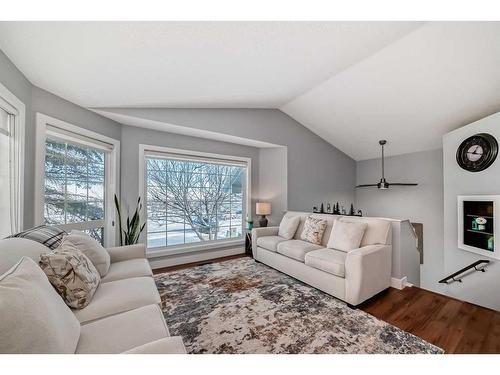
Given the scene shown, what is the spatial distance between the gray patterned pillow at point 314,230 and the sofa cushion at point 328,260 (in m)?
0.34

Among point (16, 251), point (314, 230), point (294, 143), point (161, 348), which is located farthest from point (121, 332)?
point (294, 143)

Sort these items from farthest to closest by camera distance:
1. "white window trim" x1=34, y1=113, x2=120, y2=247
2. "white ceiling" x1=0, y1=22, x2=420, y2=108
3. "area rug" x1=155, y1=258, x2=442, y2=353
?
"white window trim" x1=34, y1=113, x2=120, y2=247 < "area rug" x1=155, y1=258, x2=442, y2=353 < "white ceiling" x1=0, y1=22, x2=420, y2=108

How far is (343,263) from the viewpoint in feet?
7.28

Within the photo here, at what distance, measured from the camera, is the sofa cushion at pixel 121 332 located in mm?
934

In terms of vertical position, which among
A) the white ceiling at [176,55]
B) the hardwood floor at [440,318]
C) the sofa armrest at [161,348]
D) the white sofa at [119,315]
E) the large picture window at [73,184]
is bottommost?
the hardwood floor at [440,318]

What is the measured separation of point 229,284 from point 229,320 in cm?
78

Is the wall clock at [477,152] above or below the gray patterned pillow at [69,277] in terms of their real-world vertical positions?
above

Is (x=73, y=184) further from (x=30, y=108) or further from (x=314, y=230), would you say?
(x=314, y=230)

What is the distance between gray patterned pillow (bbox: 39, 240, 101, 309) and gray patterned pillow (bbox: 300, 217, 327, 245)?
8.45 ft

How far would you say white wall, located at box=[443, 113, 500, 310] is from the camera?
2570mm

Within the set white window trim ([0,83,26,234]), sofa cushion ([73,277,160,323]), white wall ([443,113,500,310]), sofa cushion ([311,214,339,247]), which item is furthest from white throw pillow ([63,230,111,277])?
white wall ([443,113,500,310])

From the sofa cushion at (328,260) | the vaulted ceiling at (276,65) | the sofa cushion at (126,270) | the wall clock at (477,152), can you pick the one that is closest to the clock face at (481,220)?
the wall clock at (477,152)

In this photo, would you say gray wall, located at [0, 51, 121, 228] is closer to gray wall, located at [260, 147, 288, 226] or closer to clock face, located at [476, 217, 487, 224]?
gray wall, located at [260, 147, 288, 226]

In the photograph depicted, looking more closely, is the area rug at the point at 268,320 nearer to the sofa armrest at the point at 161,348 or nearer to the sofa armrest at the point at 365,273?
the sofa armrest at the point at 365,273
